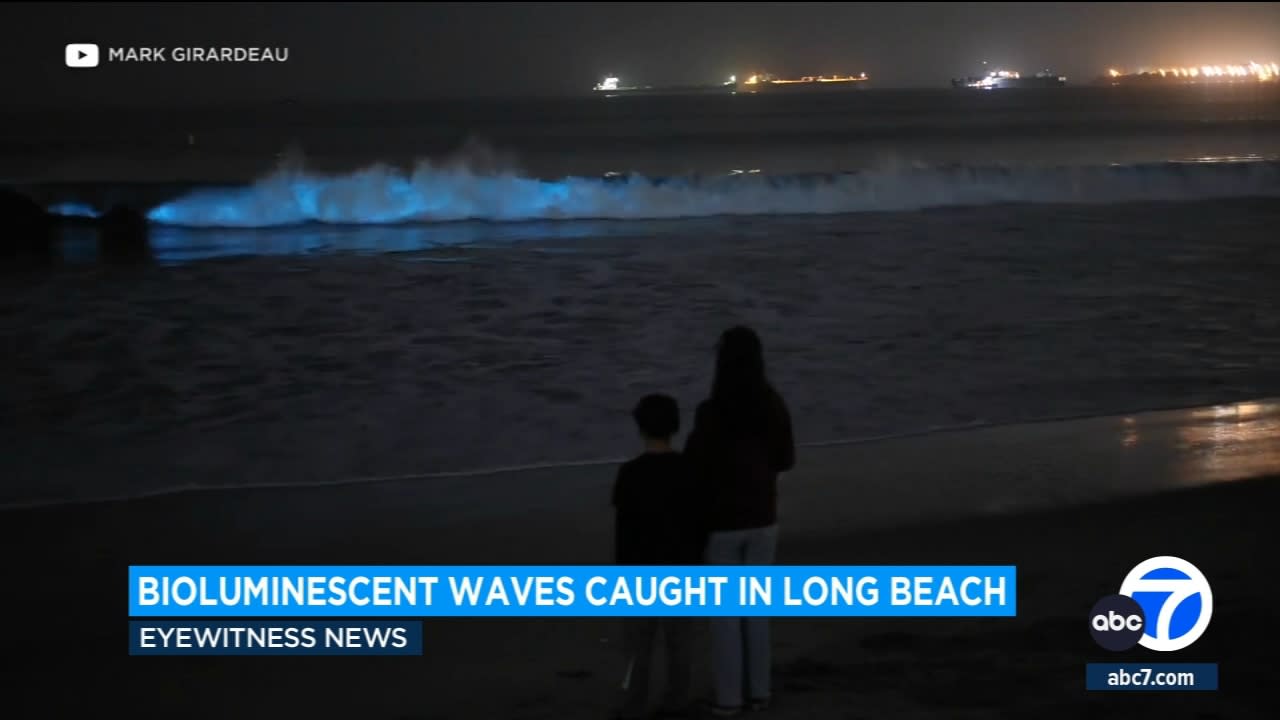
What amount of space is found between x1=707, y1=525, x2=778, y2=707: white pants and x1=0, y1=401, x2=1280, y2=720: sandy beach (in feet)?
0.43

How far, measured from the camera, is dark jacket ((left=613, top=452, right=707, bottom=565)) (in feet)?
14.8

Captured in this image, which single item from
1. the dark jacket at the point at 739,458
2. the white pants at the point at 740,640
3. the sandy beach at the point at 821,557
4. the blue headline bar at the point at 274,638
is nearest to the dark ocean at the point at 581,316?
the sandy beach at the point at 821,557

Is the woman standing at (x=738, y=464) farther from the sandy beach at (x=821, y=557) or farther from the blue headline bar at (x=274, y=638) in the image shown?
the blue headline bar at (x=274, y=638)

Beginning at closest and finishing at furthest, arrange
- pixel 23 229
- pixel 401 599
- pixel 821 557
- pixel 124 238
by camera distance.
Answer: pixel 401 599 < pixel 821 557 < pixel 124 238 < pixel 23 229

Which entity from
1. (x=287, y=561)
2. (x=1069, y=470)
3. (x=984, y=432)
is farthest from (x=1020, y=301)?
(x=287, y=561)

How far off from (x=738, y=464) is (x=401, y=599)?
2.15 meters

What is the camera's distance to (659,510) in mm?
4516

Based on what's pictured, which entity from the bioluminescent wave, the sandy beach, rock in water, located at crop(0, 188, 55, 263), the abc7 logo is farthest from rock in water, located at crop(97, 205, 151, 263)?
the abc7 logo

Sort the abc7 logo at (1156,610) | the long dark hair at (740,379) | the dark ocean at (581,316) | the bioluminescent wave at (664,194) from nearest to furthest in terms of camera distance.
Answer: the long dark hair at (740,379)
the abc7 logo at (1156,610)
the dark ocean at (581,316)
the bioluminescent wave at (664,194)

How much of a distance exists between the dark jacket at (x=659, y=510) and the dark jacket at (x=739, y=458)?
0.06m

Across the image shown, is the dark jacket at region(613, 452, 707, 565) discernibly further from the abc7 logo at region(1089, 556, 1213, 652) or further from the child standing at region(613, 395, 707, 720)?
the abc7 logo at region(1089, 556, 1213, 652)

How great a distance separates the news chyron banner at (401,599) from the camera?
548 cm

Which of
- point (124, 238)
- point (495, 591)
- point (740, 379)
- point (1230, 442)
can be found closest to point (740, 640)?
point (740, 379)

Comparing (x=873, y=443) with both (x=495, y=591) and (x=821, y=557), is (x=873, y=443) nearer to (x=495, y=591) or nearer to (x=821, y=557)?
(x=821, y=557)
